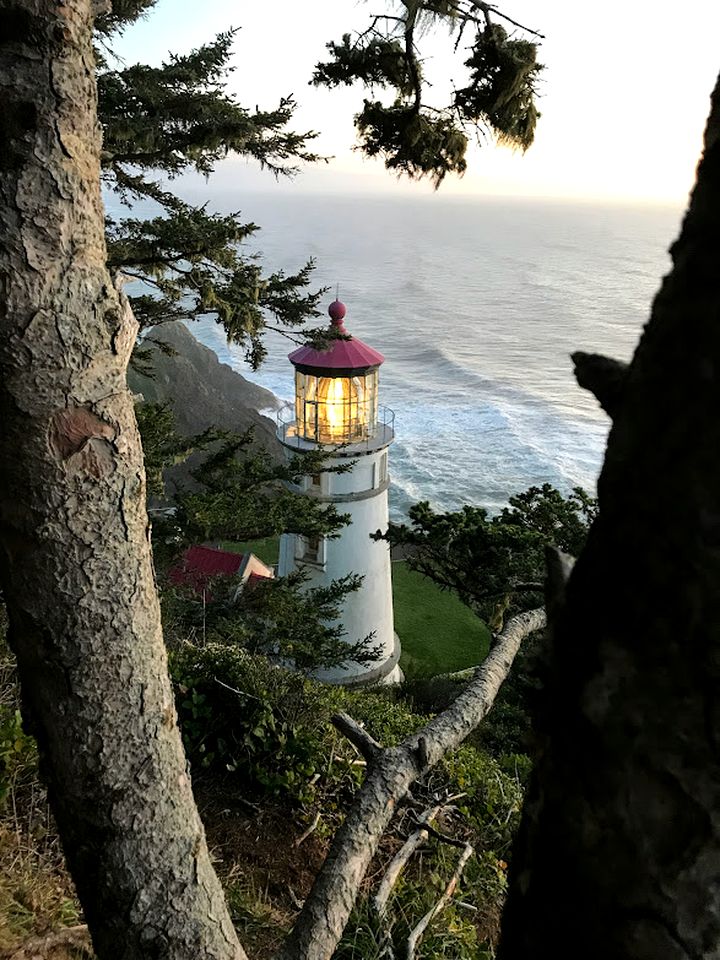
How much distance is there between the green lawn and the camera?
1471 cm

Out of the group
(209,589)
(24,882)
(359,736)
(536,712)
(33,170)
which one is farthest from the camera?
(209,589)

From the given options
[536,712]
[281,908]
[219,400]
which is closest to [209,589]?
[281,908]

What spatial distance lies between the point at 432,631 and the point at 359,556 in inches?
177

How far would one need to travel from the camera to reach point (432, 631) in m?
16.0

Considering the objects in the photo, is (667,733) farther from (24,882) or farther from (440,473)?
(440,473)

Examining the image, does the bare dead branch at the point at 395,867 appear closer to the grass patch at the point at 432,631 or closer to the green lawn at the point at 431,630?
the grass patch at the point at 432,631

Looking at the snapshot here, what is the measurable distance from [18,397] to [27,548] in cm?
30

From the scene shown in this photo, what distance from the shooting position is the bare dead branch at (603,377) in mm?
566

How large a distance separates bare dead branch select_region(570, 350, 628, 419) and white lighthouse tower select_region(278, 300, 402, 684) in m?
10.7

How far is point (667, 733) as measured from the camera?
1.77ft

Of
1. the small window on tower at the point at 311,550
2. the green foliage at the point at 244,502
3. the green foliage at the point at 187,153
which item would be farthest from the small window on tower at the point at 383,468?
the green foliage at the point at 187,153

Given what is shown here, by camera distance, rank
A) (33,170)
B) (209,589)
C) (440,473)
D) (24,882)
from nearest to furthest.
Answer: (33,170) < (24,882) < (209,589) < (440,473)

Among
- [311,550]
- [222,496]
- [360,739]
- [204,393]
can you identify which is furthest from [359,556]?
[204,393]

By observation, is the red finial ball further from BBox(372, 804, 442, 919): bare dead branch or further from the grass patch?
BBox(372, 804, 442, 919): bare dead branch
